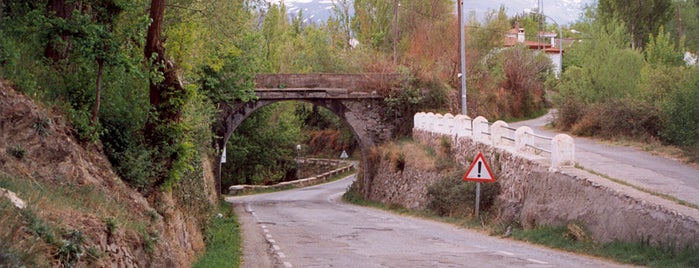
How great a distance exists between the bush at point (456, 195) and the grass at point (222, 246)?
6.79 meters

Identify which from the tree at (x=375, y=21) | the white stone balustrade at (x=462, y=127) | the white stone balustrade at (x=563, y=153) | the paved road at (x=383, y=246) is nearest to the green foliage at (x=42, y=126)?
the paved road at (x=383, y=246)

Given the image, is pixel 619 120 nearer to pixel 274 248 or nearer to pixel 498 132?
pixel 498 132

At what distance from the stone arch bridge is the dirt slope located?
1039 inches

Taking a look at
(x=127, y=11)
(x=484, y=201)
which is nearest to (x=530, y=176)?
(x=484, y=201)

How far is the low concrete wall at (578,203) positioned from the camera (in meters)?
14.6

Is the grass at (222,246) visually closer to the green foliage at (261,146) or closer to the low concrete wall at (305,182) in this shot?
the green foliage at (261,146)

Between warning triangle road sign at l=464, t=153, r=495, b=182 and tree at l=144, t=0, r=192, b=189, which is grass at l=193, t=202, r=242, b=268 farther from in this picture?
warning triangle road sign at l=464, t=153, r=495, b=182

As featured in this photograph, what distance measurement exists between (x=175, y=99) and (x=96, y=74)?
169 cm

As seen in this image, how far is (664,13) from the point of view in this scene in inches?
1993

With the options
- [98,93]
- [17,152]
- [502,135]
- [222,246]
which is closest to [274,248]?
[222,246]

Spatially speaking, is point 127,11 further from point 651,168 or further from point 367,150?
point 367,150

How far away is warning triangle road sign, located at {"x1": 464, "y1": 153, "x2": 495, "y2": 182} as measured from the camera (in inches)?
894

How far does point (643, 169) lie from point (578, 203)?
5.14 m

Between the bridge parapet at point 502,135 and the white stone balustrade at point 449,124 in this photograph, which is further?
the white stone balustrade at point 449,124
